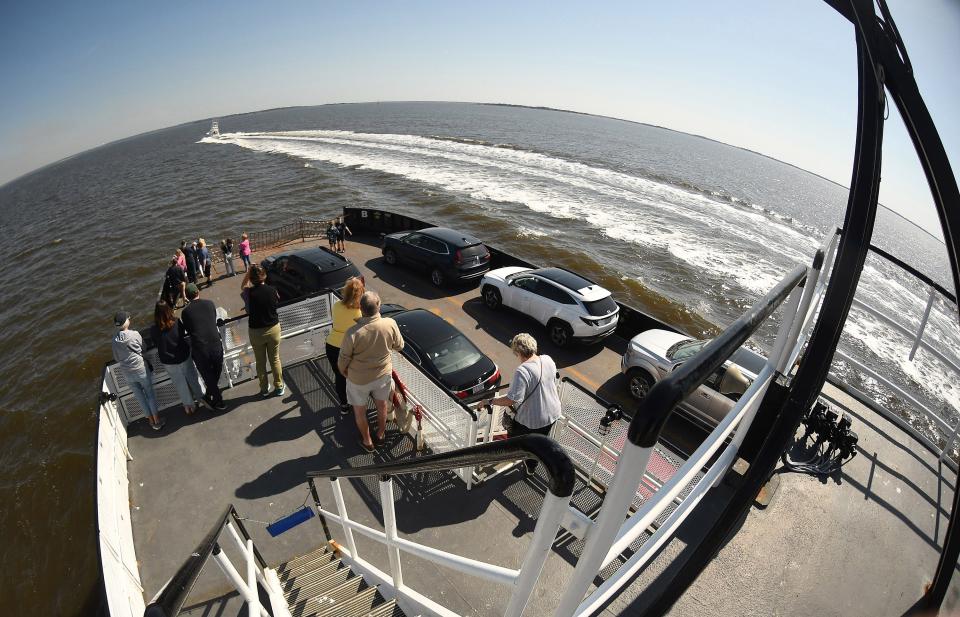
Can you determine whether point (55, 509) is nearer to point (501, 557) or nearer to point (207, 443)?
point (207, 443)

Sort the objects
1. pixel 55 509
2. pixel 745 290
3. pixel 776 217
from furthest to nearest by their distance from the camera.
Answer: pixel 776 217
pixel 745 290
pixel 55 509

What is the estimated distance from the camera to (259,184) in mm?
46281

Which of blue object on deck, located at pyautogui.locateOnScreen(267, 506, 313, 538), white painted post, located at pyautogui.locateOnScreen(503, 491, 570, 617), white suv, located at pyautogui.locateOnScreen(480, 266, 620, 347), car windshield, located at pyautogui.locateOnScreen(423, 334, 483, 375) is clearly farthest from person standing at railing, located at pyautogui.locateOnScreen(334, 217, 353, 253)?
white painted post, located at pyautogui.locateOnScreen(503, 491, 570, 617)

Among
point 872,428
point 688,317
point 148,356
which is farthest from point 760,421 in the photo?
point 688,317

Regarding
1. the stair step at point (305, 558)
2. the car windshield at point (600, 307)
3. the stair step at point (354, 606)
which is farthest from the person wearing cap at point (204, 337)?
the car windshield at point (600, 307)

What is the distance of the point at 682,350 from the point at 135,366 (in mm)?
9117

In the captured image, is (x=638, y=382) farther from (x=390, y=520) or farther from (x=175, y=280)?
(x=175, y=280)

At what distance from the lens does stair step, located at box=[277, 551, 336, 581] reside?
4480 mm

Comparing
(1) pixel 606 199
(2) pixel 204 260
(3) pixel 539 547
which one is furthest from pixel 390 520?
(1) pixel 606 199

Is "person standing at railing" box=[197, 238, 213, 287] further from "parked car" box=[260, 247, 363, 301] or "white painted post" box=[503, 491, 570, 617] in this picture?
"white painted post" box=[503, 491, 570, 617]

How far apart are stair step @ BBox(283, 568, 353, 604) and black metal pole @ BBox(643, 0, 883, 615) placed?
10.3 feet

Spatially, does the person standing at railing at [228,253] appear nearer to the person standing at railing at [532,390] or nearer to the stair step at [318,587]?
the stair step at [318,587]

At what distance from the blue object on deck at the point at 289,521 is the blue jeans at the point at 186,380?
280 cm

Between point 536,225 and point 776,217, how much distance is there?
91.3ft
